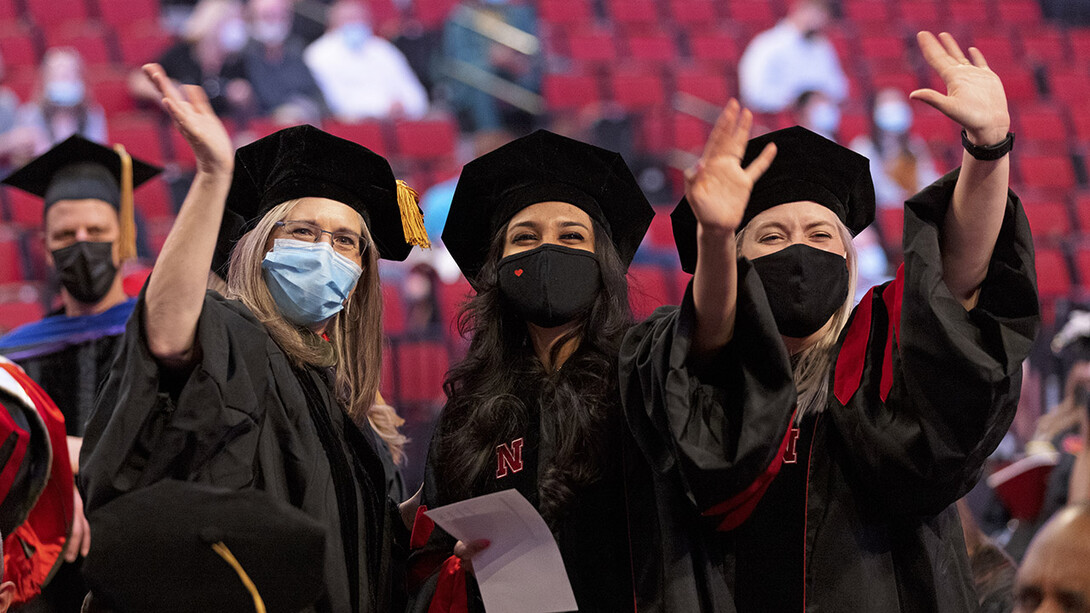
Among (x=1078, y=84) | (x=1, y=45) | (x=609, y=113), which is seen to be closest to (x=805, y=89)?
(x=609, y=113)

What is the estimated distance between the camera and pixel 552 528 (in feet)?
8.49

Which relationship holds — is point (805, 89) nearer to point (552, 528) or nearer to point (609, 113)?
point (609, 113)

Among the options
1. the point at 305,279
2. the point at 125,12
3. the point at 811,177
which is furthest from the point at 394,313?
the point at 811,177

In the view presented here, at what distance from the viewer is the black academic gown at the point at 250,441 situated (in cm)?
222

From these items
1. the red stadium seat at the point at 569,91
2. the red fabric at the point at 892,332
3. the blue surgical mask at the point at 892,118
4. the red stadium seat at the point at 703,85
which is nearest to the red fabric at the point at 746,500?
the red fabric at the point at 892,332

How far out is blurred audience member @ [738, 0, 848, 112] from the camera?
39.4 feet

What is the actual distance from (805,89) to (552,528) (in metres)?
10.2

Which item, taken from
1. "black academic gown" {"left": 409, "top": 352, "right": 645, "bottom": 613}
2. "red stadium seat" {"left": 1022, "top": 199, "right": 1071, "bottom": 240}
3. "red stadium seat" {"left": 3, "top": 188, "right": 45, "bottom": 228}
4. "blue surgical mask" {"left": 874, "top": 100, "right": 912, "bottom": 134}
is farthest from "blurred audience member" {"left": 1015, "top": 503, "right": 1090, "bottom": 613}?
"blue surgical mask" {"left": 874, "top": 100, "right": 912, "bottom": 134}

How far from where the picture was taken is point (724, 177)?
2.16 m

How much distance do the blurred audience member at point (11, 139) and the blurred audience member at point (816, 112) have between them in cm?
703

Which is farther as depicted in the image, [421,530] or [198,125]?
[421,530]

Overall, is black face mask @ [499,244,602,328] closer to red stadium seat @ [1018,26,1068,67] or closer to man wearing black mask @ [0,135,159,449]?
man wearing black mask @ [0,135,159,449]

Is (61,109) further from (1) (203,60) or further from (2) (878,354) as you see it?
(2) (878,354)

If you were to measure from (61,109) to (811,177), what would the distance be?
25.5 ft
